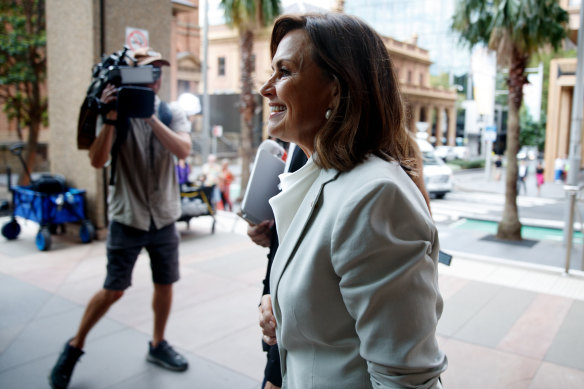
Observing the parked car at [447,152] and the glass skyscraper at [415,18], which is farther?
the glass skyscraper at [415,18]

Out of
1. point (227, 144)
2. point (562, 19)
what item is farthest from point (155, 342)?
point (227, 144)

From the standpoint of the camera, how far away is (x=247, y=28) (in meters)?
17.1

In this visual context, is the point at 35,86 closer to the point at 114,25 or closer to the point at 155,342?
the point at 114,25

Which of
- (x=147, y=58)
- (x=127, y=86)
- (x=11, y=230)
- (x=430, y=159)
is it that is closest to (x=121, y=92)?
(x=127, y=86)

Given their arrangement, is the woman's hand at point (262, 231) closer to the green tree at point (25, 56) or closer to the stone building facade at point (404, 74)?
the green tree at point (25, 56)

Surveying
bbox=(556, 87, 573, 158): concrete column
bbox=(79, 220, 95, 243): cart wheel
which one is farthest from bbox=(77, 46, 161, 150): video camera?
bbox=(556, 87, 573, 158): concrete column

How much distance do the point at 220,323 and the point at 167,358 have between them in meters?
0.94

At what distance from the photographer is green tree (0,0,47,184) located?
12.9 meters

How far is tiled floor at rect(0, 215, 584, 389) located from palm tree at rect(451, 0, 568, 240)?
498 centimetres

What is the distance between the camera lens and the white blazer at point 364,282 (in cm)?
109

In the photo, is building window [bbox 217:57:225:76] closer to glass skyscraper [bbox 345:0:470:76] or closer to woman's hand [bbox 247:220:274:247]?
glass skyscraper [bbox 345:0:470:76]

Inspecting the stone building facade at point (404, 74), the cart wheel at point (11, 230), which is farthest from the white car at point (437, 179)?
the cart wheel at point (11, 230)

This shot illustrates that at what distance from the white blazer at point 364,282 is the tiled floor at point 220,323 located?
2.41 metres

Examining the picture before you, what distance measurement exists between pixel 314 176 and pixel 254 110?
17.8 m
